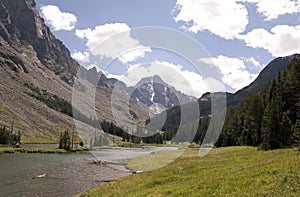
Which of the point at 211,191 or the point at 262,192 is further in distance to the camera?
the point at 211,191

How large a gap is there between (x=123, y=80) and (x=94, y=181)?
A: 18.0 meters

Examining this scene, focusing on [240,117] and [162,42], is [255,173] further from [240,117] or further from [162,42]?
[240,117]

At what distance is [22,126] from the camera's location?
199750 millimetres

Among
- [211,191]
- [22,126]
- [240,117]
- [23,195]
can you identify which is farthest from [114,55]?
[22,126]

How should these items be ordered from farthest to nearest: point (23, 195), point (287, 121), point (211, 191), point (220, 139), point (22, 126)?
point (22, 126) < point (220, 139) < point (287, 121) < point (23, 195) < point (211, 191)

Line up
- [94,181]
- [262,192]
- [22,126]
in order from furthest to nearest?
1. [22,126]
2. [94,181]
3. [262,192]

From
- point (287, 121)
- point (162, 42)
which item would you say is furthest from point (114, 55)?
point (287, 121)

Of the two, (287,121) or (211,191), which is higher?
(287,121)

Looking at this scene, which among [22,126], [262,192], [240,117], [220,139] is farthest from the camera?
[22,126]

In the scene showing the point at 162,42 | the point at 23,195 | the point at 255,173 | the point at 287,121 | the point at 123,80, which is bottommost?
the point at 23,195

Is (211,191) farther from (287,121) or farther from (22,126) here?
(22,126)

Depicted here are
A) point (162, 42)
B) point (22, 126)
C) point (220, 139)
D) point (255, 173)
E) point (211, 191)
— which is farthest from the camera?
point (22, 126)

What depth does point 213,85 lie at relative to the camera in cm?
3825

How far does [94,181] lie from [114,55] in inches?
838
